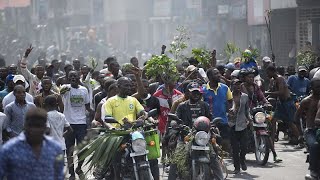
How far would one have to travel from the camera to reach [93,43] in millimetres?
71125

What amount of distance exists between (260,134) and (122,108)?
3447 millimetres

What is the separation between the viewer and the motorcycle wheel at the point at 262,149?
14375mm

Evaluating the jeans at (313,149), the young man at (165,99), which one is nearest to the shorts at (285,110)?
the young man at (165,99)

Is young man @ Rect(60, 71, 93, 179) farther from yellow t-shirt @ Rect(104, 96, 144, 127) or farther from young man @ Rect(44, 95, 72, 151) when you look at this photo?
yellow t-shirt @ Rect(104, 96, 144, 127)

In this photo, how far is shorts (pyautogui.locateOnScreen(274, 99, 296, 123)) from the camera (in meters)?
17.0

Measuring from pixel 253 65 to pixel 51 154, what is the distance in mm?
12537

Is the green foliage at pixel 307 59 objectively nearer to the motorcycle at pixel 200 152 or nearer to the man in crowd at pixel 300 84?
the man in crowd at pixel 300 84

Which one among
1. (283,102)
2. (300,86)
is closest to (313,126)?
(283,102)

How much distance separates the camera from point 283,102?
17.0 m

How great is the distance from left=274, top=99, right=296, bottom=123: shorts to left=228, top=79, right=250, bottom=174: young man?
10.2 ft

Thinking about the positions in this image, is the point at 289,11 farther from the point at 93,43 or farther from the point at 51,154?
the point at 93,43

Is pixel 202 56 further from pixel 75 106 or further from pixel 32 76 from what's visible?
pixel 75 106

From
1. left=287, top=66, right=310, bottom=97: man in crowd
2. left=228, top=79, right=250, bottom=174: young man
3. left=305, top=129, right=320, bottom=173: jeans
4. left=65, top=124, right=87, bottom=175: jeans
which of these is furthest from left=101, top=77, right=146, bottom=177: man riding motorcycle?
left=287, top=66, right=310, bottom=97: man in crowd

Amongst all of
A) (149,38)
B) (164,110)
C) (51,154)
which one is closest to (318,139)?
(164,110)
